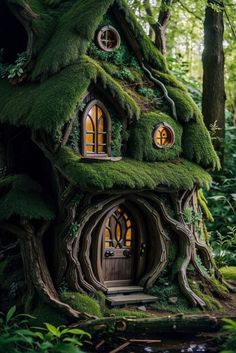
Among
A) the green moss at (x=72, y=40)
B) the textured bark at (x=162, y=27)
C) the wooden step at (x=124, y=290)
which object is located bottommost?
the wooden step at (x=124, y=290)

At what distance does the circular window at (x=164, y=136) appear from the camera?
1291 cm

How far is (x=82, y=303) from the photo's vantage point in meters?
11.7

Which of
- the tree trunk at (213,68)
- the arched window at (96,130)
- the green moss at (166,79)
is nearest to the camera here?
the arched window at (96,130)

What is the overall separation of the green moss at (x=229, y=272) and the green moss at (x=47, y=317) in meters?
4.66

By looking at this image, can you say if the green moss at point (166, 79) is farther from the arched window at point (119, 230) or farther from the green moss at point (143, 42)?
the arched window at point (119, 230)

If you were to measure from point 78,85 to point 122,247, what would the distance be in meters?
3.23

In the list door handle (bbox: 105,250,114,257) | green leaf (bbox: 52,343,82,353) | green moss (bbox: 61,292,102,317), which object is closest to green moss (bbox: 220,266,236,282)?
door handle (bbox: 105,250,114,257)

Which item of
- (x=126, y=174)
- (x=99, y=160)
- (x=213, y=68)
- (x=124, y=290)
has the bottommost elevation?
(x=124, y=290)

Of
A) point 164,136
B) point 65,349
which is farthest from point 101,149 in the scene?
point 65,349

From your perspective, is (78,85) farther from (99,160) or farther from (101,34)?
(101,34)

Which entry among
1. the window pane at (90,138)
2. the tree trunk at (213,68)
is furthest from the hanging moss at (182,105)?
the tree trunk at (213,68)

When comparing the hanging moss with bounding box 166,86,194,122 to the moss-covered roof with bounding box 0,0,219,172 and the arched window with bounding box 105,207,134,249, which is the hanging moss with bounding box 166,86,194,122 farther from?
the arched window with bounding box 105,207,134,249

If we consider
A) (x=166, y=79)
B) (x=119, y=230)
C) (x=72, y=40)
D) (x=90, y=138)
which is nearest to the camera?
(x=72, y=40)

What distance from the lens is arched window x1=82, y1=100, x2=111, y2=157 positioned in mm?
12344
